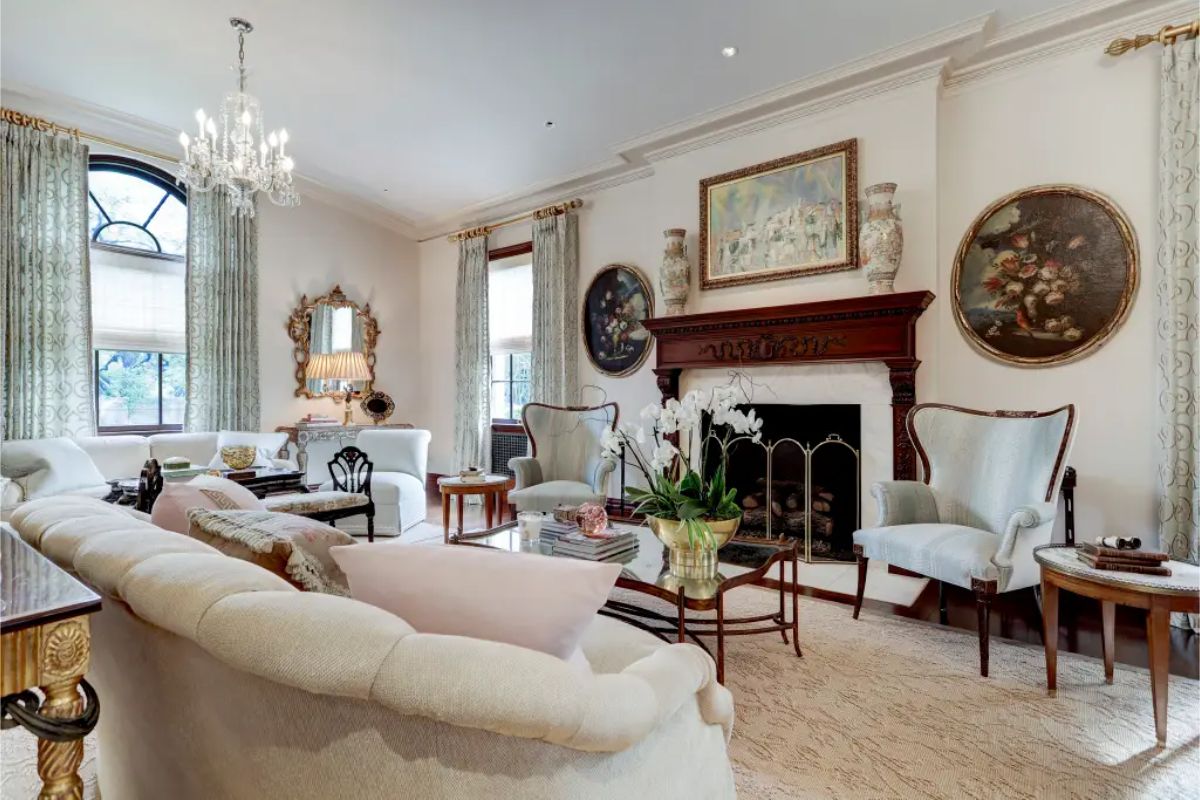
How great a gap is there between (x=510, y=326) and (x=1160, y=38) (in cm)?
519

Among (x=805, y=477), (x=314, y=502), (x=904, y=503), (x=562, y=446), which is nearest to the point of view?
(x=904, y=503)

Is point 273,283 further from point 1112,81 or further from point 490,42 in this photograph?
point 1112,81

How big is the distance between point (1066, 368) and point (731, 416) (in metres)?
2.50

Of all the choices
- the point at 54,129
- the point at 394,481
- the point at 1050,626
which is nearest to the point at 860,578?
the point at 1050,626

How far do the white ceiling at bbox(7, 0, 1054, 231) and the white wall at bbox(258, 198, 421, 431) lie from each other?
3.69 feet

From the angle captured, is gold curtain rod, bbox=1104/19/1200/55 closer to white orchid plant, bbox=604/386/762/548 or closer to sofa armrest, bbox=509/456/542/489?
white orchid plant, bbox=604/386/762/548

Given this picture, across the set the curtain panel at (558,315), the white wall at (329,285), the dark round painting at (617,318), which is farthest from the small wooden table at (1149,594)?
the white wall at (329,285)

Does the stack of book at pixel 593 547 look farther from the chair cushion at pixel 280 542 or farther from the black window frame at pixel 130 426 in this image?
the black window frame at pixel 130 426

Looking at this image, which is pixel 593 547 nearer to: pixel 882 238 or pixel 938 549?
pixel 938 549

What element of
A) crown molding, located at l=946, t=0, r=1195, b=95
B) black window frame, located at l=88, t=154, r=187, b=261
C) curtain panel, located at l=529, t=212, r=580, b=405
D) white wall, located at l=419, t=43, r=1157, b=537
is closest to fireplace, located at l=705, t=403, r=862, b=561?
white wall, located at l=419, t=43, r=1157, b=537

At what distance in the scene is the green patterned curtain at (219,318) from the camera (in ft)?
17.0

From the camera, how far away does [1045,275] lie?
3.35 metres

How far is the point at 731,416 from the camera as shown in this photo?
6.90ft

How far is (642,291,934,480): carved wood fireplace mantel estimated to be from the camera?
3.55 m
